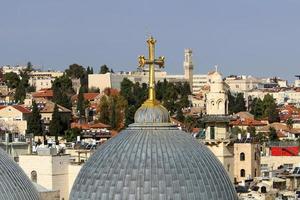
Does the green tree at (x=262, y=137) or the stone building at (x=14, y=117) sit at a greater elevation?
the stone building at (x=14, y=117)

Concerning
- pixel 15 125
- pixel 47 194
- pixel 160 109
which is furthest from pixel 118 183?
pixel 15 125

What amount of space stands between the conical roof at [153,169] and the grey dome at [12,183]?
2.03 meters

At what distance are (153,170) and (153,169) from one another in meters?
0.02

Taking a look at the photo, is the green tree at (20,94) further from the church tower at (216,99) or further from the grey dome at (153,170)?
the grey dome at (153,170)

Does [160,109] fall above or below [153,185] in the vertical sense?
above

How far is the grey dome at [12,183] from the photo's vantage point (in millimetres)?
21625

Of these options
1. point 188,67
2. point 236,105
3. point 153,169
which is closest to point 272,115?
point 236,105

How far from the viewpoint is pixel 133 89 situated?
117 meters

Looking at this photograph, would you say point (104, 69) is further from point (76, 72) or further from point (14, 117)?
point (14, 117)

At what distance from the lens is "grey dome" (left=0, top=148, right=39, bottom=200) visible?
21.6 meters

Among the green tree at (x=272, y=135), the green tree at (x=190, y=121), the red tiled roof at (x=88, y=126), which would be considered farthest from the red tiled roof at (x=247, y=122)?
the red tiled roof at (x=88, y=126)

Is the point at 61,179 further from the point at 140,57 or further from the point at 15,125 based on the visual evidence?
the point at 15,125

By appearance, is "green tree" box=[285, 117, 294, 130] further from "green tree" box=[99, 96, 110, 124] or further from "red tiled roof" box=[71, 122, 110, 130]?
"red tiled roof" box=[71, 122, 110, 130]

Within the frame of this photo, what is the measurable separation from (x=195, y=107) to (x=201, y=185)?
95.3m
